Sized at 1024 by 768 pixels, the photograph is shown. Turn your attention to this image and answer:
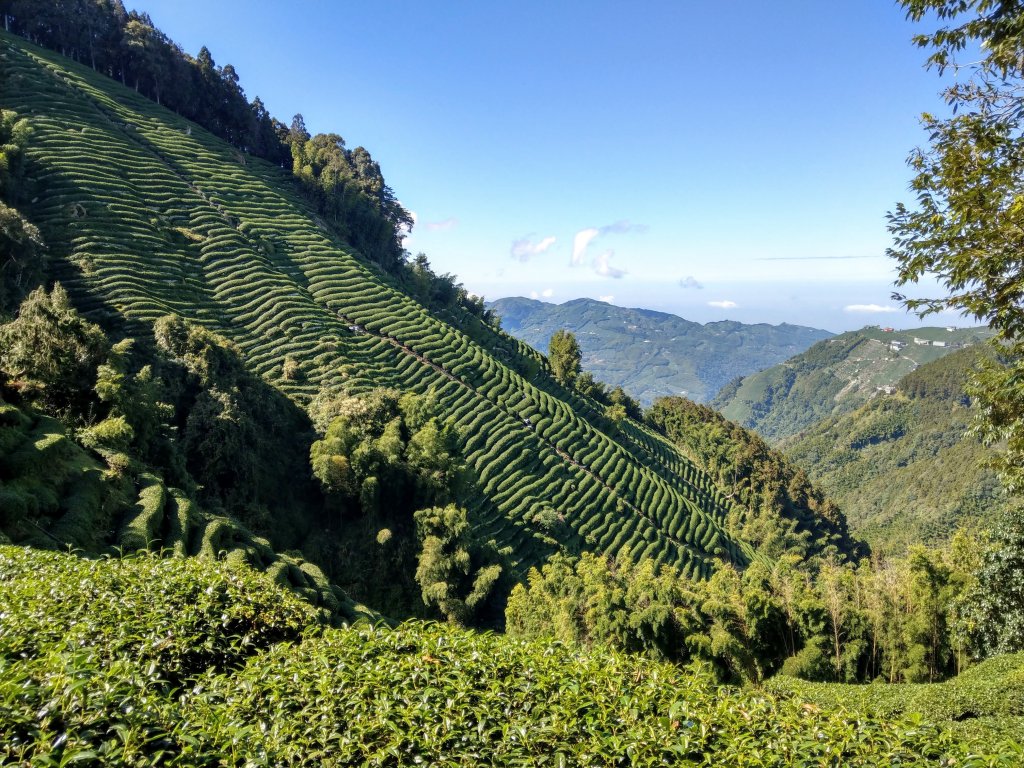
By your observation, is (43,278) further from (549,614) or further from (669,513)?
(669,513)

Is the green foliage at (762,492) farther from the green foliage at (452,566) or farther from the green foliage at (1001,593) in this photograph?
the green foliage at (1001,593)

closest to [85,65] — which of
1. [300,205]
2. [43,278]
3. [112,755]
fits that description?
[300,205]

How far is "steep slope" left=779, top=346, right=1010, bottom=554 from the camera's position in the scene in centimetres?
12212

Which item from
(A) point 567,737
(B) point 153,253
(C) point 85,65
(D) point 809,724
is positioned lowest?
(B) point 153,253

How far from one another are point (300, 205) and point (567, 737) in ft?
224

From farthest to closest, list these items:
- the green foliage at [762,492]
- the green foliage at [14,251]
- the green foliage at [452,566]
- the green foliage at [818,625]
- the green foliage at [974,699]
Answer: the green foliage at [762,492], the green foliage at [14,251], the green foliage at [452,566], the green foliage at [818,625], the green foliage at [974,699]

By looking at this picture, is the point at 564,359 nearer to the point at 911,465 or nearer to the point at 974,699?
the point at 974,699

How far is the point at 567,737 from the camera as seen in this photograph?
13.0 feet

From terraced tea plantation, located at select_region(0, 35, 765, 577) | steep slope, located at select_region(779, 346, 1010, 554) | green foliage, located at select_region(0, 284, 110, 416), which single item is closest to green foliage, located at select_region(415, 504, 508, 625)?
terraced tea plantation, located at select_region(0, 35, 765, 577)

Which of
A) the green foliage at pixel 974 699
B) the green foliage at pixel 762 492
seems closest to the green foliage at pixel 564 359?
the green foliage at pixel 762 492

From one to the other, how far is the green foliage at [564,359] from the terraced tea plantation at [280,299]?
60.2 ft

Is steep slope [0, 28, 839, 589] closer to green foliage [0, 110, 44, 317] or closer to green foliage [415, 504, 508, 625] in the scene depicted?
green foliage [0, 110, 44, 317]

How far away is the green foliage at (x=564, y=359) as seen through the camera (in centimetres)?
7256

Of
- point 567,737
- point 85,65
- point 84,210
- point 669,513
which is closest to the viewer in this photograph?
point 567,737
